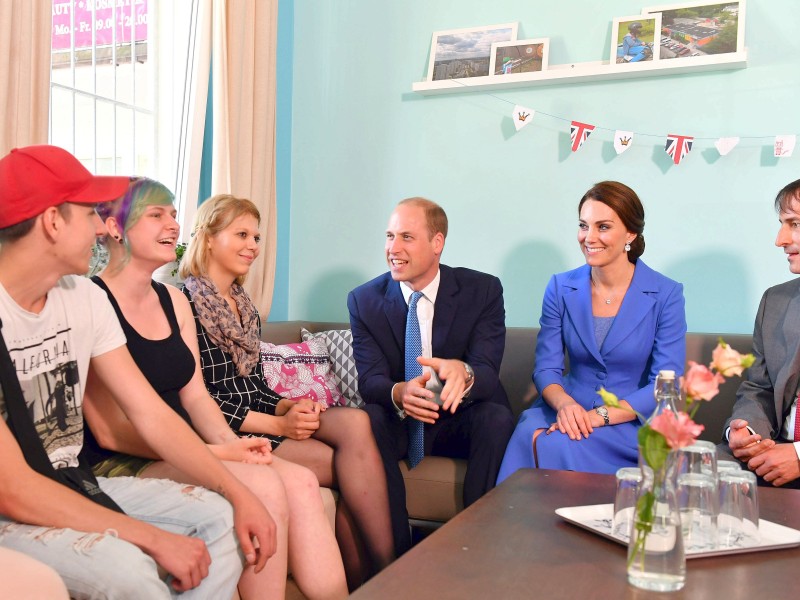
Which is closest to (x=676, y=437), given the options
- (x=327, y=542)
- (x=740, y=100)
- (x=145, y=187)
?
(x=327, y=542)

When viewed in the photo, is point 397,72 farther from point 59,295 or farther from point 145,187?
point 59,295

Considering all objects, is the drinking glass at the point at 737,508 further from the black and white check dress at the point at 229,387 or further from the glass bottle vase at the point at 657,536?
the black and white check dress at the point at 229,387

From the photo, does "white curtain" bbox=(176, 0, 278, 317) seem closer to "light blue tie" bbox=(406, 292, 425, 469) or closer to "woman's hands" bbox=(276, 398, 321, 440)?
"light blue tie" bbox=(406, 292, 425, 469)

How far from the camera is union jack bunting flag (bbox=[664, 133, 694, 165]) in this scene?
3.16m

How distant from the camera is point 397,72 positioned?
3.75 metres

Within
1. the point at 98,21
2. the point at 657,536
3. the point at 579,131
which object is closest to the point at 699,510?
the point at 657,536

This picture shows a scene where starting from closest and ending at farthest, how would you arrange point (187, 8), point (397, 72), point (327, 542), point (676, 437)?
point (676, 437), point (327, 542), point (187, 8), point (397, 72)

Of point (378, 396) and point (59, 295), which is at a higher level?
point (59, 295)

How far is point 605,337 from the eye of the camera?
8.83 ft

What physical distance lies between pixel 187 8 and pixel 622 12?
5.85 feet

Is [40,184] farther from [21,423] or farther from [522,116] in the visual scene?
[522,116]

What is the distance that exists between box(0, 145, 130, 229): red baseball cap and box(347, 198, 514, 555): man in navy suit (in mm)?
1180

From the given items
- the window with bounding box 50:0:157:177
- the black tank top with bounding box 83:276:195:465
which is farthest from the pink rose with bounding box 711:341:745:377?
the window with bounding box 50:0:157:177

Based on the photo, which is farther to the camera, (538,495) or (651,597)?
(538,495)
